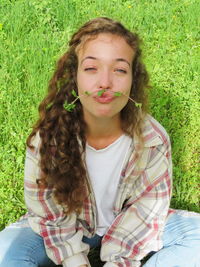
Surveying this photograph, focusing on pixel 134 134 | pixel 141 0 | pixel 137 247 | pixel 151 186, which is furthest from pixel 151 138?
pixel 141 0

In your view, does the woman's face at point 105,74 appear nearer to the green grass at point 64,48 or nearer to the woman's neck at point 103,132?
the woman's neck at point 103,132

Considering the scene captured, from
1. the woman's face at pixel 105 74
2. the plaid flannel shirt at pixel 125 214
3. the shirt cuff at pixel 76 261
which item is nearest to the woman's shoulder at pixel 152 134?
the plaid flannel shirt at pixel 125 214

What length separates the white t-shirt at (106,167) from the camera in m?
2.26

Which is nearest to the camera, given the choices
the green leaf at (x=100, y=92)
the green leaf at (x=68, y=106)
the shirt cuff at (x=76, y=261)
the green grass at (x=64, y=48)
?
the green leaf at (x=100, y=92)

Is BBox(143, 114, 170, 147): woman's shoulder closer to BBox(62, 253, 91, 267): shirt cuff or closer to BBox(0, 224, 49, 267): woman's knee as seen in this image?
BBox(62, 253, 91, 267): shirt cuff

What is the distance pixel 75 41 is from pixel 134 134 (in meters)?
0.49

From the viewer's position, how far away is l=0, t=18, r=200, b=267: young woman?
216 cm

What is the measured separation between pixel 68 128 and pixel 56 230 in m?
0.47

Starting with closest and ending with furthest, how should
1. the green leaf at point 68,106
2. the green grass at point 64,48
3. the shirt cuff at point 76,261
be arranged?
the green leaf at point 68,106, the shirt cuff at point 76,261, the green grass at point 64,48

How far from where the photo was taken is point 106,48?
2031 millimetres

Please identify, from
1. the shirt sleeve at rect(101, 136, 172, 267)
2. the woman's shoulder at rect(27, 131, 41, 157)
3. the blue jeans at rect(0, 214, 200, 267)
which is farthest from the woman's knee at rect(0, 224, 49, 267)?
the woman's shoulder at rect(27, 131, 41, 157)

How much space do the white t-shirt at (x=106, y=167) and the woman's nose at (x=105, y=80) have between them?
35 cm

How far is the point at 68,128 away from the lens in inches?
87.3

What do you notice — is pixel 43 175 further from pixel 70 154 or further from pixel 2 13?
pixel 2 13
